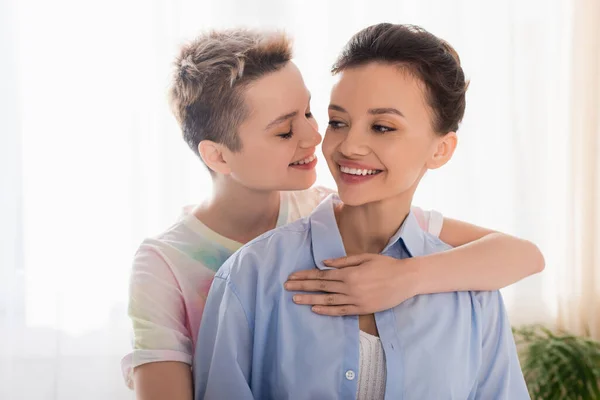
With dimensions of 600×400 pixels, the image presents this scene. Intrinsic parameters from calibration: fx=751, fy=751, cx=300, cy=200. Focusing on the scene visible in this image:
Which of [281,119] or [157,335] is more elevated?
[281,119]

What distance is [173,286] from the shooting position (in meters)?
1.89

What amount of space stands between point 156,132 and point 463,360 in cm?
173

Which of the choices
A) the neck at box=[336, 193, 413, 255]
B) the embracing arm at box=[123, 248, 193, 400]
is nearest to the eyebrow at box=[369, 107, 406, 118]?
the neck at box=[336, 193, 413, 255]

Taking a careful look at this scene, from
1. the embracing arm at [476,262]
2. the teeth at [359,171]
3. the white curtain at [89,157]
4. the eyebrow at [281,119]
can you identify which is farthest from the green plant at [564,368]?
the teeth at [359,171]

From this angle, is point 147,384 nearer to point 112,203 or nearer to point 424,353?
point 424,353

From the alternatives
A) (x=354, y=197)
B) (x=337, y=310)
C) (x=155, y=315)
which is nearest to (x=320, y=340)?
(x=337, y=310)

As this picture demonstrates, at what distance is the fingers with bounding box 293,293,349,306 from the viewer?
5.05 feet

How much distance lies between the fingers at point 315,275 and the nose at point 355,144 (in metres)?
0.25

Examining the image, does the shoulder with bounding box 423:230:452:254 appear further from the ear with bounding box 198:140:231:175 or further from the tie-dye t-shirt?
the ear with bounding box 198:140:231:175

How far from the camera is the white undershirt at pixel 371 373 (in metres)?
1.54

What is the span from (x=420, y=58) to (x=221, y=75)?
570 mm

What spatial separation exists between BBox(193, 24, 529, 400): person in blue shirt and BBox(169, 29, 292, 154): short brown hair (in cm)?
34

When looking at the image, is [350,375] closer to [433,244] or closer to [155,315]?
[433,244]

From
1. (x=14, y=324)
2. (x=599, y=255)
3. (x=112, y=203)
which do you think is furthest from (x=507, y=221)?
(x=14, y=324)
